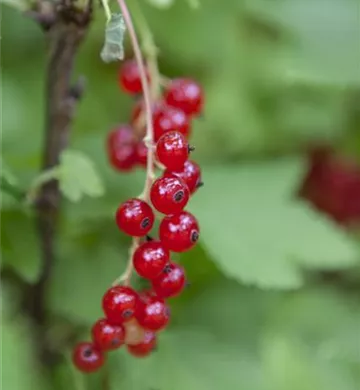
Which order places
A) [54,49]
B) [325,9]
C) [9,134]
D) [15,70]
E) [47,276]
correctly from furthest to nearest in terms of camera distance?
[325,9]
[15,70]
[9,134]
[47,276]
[54,49]

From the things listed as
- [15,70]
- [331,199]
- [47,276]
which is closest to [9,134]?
[15,70]

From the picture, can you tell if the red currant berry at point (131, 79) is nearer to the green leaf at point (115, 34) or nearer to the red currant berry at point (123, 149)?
the red currant berry at point (123, 149)

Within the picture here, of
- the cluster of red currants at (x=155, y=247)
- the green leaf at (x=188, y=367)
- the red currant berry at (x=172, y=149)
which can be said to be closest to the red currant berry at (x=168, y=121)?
the cluster of red currants at (x=155, y=247)

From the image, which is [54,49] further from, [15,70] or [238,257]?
[15,70]


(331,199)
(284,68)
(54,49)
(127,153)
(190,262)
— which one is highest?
(54,49)

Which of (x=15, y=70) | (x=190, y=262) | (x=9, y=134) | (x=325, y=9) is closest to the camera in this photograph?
(x=190, y=262)

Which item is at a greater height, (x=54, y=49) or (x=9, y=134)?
(x=54, y=49)

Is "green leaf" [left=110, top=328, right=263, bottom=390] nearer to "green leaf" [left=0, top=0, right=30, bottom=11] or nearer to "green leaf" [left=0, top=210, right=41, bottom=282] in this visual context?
"green leaf" [left=0, top=210, right=41, bottom=282]
